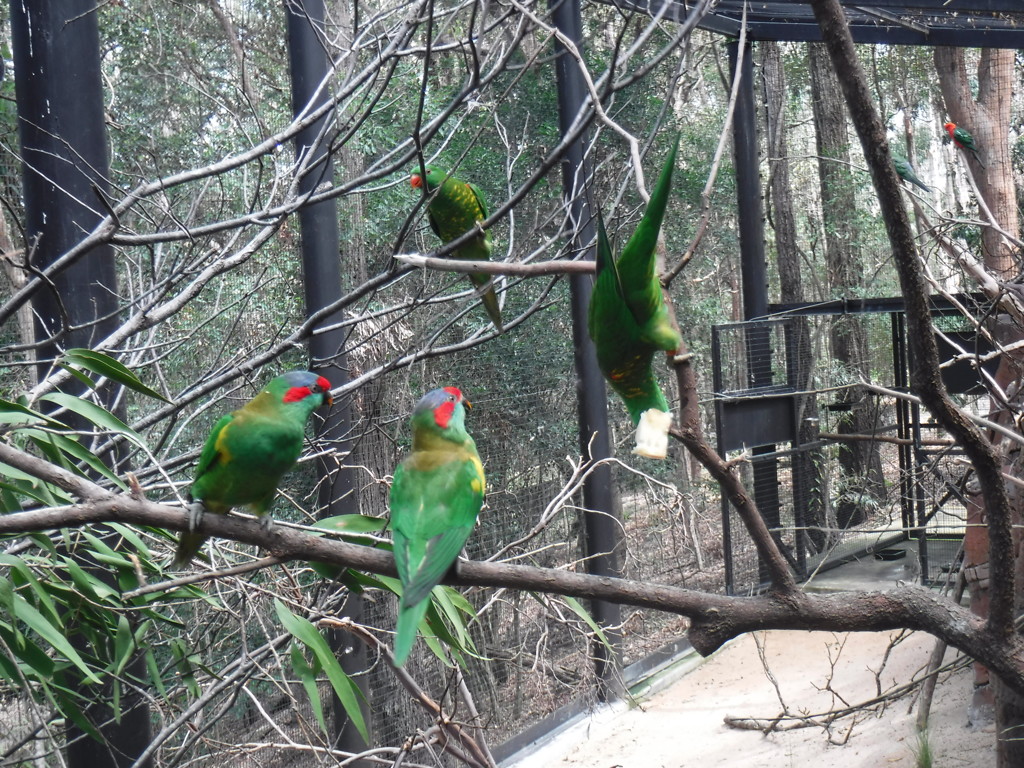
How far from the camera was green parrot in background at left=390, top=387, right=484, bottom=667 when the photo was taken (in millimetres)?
936

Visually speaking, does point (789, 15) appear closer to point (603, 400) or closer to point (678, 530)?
point (603, 400)

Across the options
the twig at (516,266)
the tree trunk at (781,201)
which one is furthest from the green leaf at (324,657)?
the tree trunk at (781,201)

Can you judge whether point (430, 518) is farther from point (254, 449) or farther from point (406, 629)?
point (254, 449)

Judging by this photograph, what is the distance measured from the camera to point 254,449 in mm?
1173

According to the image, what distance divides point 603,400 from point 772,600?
256 cm

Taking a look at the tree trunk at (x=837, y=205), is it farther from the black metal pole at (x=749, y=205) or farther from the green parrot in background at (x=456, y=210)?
the green parrot in background at (x=456, y=210)

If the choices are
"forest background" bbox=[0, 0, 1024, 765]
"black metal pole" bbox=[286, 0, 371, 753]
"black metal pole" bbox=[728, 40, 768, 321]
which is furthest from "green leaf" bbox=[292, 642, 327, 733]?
"black metal pole" bbox=[728, 40, 768, 321]

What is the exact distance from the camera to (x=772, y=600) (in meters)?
0.99

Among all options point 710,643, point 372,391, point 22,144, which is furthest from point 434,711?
point 372,391

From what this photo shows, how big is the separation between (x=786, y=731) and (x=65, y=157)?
115 inches

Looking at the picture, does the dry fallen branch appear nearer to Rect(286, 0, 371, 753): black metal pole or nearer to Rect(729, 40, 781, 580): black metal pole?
Rect(286, 0, 371, 753): black metal pole

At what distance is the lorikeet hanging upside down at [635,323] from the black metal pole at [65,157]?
3.64ft

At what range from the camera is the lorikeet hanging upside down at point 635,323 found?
938 mm

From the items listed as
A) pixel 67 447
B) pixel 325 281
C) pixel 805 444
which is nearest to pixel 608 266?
pixel 67 447
